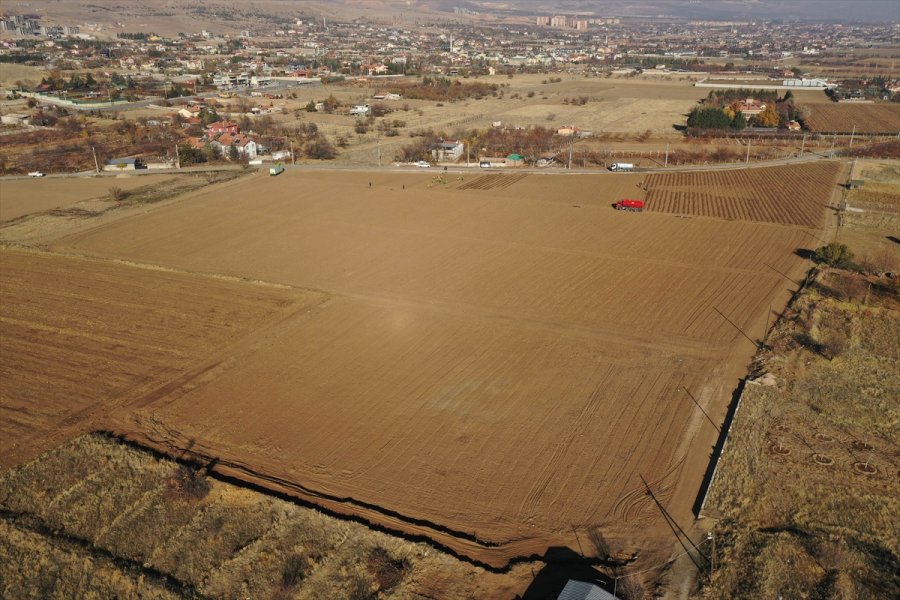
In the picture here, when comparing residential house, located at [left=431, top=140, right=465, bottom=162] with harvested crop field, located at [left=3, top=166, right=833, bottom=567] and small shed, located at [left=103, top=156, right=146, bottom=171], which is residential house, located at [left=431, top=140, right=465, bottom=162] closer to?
harvested crop field, located at [left=3, top=166, right=833, bottom=567]

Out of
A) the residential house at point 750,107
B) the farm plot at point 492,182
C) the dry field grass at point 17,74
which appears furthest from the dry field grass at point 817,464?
the dry field grass at point 17,74

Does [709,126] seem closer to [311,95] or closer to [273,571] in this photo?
[311,95]

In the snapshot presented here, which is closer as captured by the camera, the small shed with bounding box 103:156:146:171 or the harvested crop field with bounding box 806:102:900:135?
the small shed with bounding box 103:156:146:171

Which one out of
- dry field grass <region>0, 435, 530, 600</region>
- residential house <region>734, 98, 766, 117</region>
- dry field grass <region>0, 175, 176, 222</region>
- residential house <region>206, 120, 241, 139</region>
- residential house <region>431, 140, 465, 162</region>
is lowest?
dry field grass <region>0, 435, 530, 600</region>

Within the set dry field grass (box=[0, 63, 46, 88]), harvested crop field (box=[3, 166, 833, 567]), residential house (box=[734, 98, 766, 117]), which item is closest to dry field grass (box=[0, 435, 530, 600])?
harvested crop field (box=[3, 166, 833, 567])

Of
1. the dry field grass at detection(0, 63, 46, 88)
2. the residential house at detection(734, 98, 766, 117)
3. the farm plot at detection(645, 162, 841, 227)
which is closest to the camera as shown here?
the farm plot at detection(645, 162, 841, 227)
